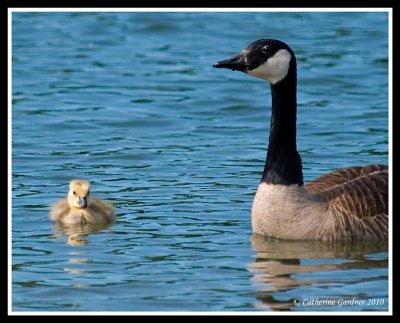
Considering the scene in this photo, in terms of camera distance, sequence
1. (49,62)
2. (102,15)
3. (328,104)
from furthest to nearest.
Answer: (102,15) → (49,62) → (328,104)

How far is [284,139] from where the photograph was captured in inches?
509

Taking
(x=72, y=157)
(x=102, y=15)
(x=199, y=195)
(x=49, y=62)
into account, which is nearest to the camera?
(x=199, y=195)

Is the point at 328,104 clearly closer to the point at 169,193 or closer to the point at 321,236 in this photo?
the point at 169,193

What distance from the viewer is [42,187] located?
48.9 ft

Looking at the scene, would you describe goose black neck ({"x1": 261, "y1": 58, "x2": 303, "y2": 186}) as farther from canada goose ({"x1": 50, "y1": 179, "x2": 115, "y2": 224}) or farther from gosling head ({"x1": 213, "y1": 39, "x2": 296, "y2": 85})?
canada goose ({"x1": 50, "y1": 179, "x2": 115, "y2": 224})

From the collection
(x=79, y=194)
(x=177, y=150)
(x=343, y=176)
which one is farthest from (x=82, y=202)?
(x=177, y=150)

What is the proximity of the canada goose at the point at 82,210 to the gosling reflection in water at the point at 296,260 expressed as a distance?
1.63m

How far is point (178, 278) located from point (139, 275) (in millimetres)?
355

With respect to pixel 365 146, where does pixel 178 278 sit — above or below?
below

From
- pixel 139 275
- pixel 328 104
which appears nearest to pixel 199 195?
pixel 139 275

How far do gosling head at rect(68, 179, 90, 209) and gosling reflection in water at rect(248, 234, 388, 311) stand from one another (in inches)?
72.1

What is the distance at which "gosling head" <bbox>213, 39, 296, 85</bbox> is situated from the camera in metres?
12.6
